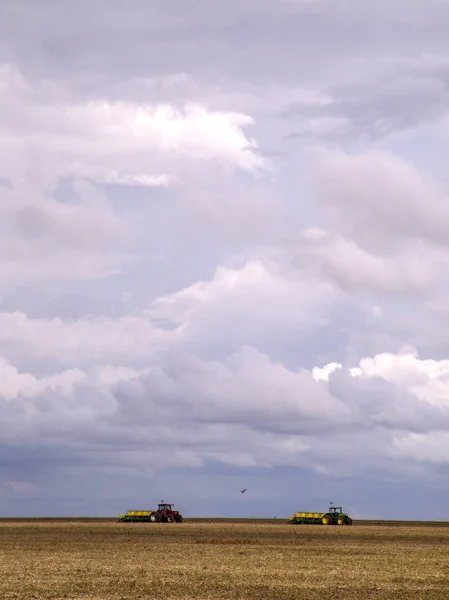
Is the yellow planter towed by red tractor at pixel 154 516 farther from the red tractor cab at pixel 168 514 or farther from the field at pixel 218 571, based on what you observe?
the field at pixel 218 571

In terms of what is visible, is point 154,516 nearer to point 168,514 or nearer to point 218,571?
point 168,514

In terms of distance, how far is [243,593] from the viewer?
36.9m

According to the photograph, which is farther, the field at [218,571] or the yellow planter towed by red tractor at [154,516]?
the yellow planter towed by red tractor at [154,516]

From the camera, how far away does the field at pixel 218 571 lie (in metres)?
36.8

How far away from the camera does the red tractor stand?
12312 cm

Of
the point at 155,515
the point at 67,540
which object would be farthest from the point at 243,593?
the point at 155,515

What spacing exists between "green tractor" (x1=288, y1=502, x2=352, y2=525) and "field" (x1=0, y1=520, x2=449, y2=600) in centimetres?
5526

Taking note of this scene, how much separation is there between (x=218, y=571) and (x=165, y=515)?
265ft

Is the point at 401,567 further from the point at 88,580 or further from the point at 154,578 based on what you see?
the point at 88,580

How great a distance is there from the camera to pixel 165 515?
406ft

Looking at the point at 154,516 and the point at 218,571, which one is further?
the point at 154,516

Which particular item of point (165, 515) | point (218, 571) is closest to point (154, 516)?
point (165, 515)

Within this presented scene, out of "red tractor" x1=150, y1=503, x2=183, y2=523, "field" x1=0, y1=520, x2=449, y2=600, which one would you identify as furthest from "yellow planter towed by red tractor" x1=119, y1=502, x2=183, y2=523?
"field" x1=0, y1=520, x2=449, y2=600

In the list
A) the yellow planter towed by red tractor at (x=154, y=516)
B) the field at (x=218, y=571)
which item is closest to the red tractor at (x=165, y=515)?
the yellow planter towed by red tractor at (x=154, y=516)
